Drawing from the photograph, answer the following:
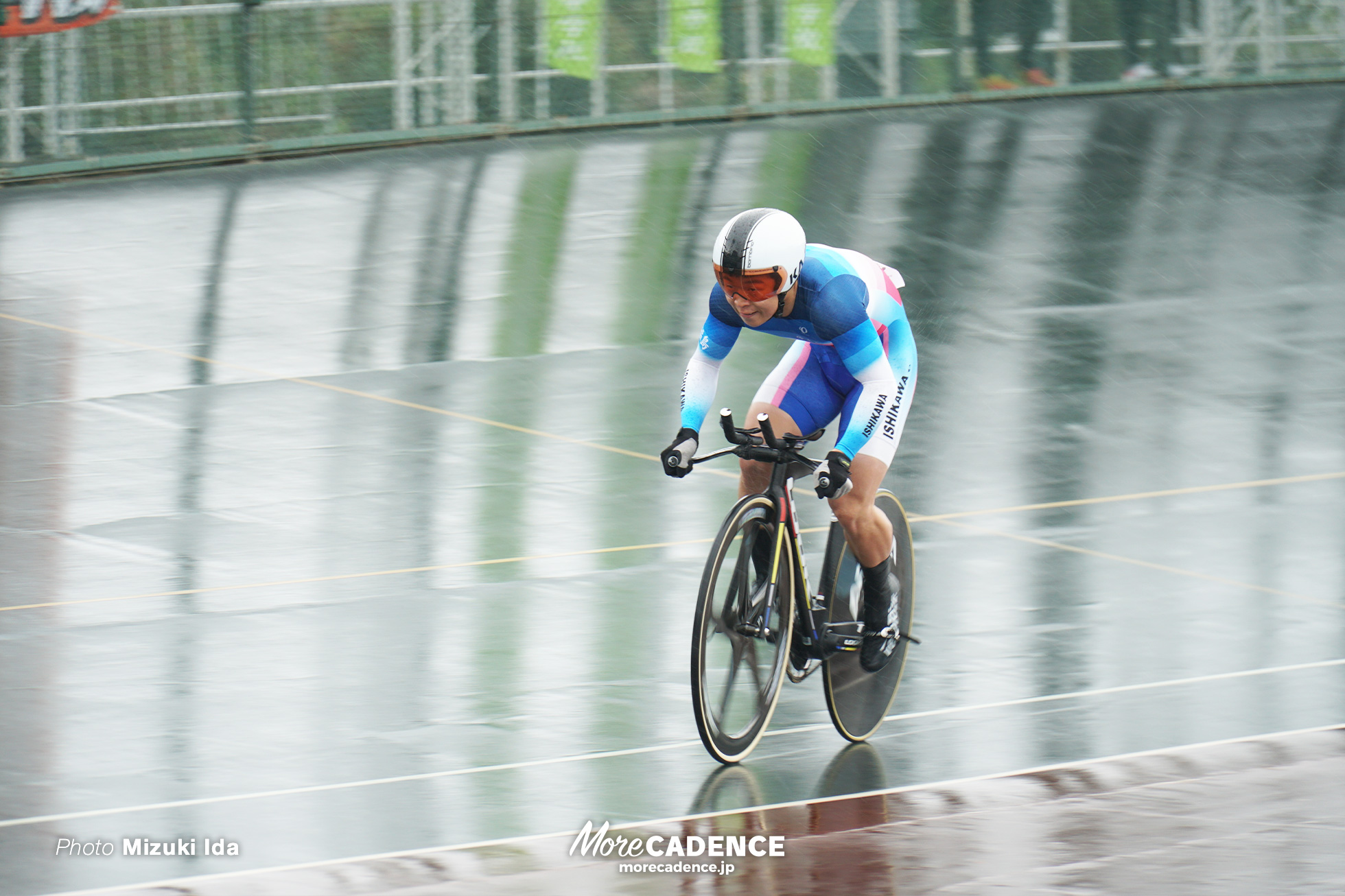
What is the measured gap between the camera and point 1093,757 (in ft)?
20.6

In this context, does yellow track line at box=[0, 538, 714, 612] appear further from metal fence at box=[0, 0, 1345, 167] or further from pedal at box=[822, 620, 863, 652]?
metal fence at box=[0, 0, 1345, 167]

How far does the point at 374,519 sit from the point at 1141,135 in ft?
43.5

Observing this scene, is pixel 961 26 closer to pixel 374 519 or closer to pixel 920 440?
pixel 920 440

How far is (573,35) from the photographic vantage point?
20.7 m

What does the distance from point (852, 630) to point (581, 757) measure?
1.08 meters

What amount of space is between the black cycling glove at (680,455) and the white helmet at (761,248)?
0.61 m

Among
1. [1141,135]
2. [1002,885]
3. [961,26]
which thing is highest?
[961,26]

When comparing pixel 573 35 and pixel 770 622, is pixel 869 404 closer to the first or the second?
pixel 770 622

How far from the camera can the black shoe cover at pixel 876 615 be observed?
6449 mm

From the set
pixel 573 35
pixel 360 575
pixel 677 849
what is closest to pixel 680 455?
pixel 677 849

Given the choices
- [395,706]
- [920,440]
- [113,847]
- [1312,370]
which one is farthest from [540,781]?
[1312,370]

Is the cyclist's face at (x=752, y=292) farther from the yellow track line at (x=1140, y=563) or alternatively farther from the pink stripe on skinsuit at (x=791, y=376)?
the yellow track line at (x=1140, y=563)

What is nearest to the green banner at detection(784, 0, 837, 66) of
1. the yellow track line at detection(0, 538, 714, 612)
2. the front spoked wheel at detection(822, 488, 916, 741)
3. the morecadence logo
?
the yellow track line at detection(0, 538, 714, 612)

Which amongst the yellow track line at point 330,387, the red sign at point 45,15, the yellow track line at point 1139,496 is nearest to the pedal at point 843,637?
the yellow track line at point 1139,496
